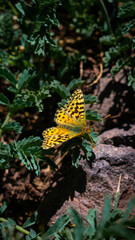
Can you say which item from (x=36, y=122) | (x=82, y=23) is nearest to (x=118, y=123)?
(x=36, y=122)

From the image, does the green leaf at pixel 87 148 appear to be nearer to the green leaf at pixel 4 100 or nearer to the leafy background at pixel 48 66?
the leafy background at pixel 48 66

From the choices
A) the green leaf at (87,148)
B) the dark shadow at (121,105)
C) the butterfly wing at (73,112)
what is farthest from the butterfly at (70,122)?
the dark shadow at (121,105)

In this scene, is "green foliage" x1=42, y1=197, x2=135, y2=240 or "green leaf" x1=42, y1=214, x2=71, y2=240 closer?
"green foliage" x1=42, y1=197, x2=135, y2=240

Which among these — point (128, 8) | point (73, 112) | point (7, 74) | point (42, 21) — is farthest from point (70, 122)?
point (128, 8)

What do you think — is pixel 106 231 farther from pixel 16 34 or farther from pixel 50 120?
pixel 16 34

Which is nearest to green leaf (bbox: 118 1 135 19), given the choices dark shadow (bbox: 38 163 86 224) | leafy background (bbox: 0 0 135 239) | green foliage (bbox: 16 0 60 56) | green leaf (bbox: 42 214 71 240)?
leafy background (bbox: 0 0 135 239)

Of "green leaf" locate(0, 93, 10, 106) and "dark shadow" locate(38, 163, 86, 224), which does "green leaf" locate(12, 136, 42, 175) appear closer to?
"dark shadow" locate(38, 163, 86, 224)

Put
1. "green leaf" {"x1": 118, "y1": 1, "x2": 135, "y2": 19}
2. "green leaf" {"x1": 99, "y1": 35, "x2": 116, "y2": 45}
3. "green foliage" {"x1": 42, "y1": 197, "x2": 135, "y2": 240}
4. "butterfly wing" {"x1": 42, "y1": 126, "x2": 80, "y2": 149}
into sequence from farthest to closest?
"green leaf" {"x1": 99, "y1": 35, "x2": 116, "y2": 45} → "green leaf" {"x1": 118, "y1": 1, "x2": 135, "y2": 19} → "butterfly wing" {"x1": 42, "y1": 126, "x2": 80, "y2": 149} → "green foliage" {"x1": 42, "y1": 197, "x2": 135, "y2": 240}
